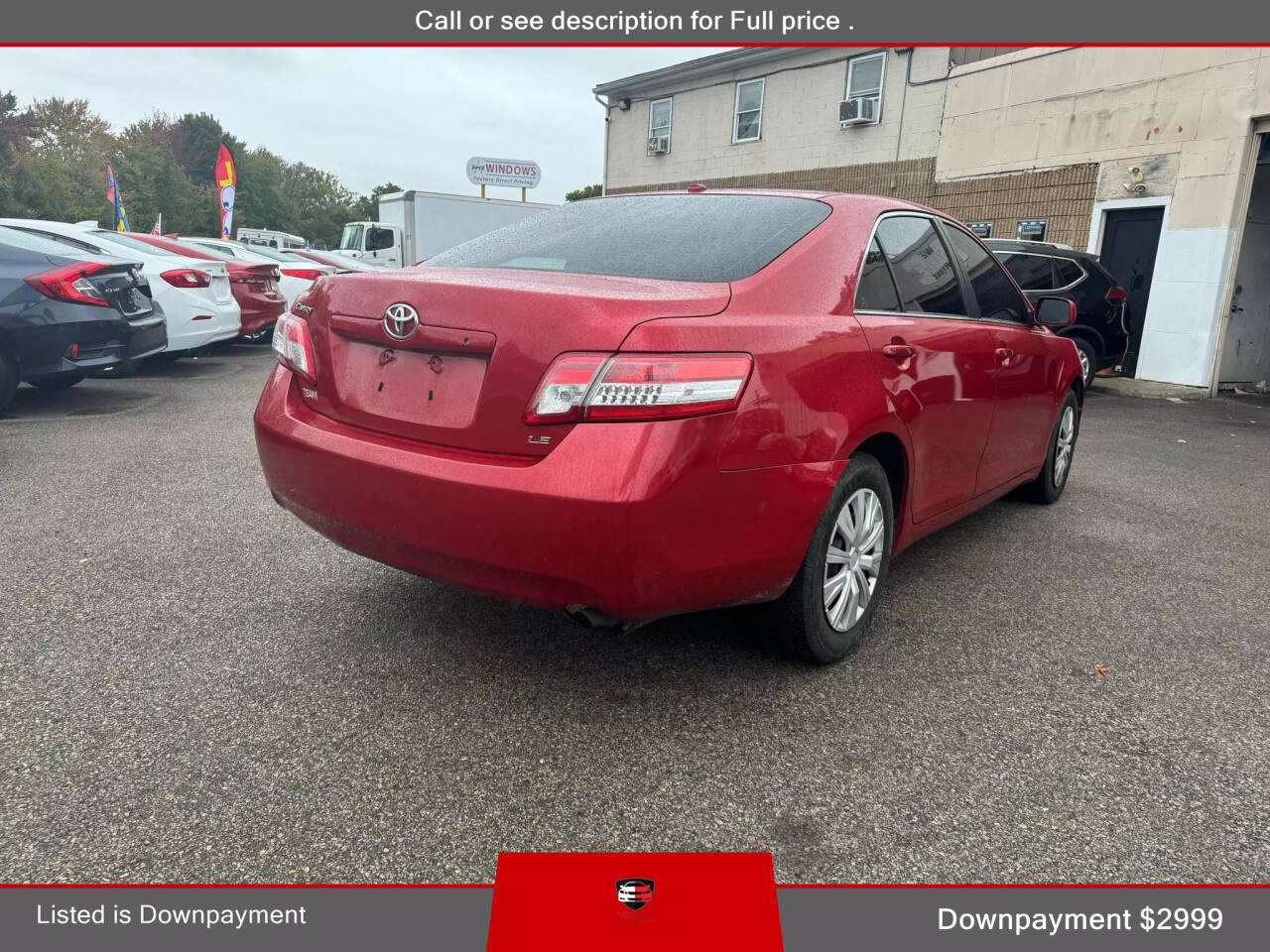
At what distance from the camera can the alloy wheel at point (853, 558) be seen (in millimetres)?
2818

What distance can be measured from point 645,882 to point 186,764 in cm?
124

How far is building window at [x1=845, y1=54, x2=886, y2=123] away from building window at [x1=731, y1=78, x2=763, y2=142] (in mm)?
2376

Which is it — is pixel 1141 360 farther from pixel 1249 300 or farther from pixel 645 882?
pixel 645 882

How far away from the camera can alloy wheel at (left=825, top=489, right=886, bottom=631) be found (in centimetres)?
282

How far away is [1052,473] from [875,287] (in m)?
2.71

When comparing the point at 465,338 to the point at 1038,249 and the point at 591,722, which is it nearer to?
the point at 591,722

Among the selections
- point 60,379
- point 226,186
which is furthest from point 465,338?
point 226,186

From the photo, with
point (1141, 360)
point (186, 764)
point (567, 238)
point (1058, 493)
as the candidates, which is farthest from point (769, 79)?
point (186, 764)

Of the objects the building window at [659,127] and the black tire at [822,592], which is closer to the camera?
the black tire at [822,592]

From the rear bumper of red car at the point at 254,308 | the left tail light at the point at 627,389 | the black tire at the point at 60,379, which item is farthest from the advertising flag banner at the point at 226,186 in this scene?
the left tail light at the point at 627,389

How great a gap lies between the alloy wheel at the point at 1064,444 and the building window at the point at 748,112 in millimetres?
14759

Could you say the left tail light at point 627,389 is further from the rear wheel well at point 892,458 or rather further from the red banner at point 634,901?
the red banner at point 634,901

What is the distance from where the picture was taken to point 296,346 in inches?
112

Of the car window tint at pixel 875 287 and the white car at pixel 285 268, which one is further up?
the car window tint at pixel 875 287
